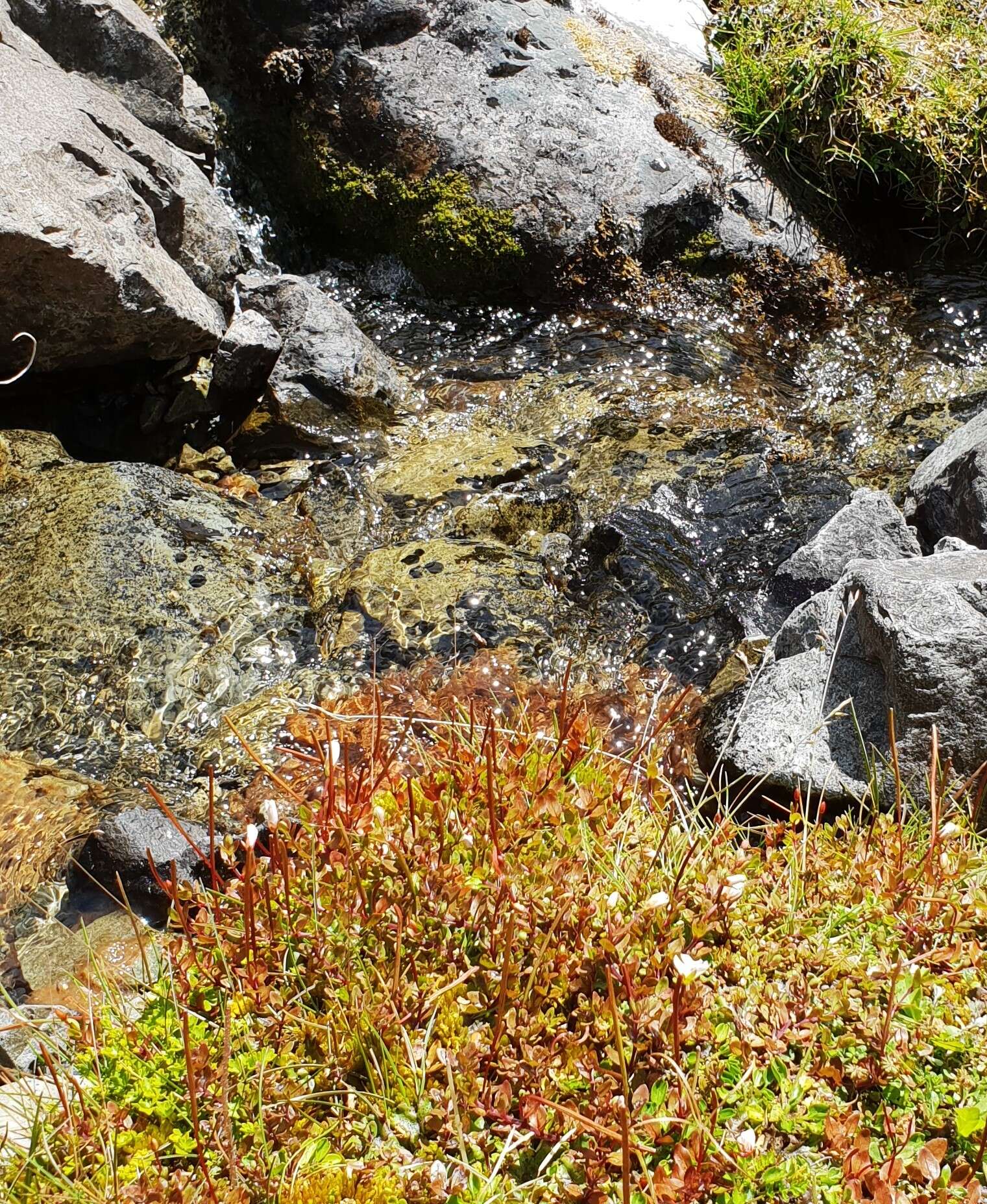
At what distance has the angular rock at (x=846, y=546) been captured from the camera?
4992 mm

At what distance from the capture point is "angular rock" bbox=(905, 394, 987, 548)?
16.6 ft

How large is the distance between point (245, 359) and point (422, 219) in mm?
2469

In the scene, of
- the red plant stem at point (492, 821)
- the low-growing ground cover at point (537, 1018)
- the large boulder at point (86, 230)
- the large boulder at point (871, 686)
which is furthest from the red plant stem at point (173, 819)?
the large boulder at point (86, 230)

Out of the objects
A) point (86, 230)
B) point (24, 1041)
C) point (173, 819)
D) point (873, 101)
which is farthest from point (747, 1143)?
point (873, 101)

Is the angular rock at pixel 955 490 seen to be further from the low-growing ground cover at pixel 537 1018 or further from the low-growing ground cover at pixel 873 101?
the low-growing ground cover at pixel 873 101

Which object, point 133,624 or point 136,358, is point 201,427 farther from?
point 133,624

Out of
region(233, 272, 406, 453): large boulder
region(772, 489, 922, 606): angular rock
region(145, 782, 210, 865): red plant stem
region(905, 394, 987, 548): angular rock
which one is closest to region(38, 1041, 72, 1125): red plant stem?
region(145, 782, 210, 865): red plant stem

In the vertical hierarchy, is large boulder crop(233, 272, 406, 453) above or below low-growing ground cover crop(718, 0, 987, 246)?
below

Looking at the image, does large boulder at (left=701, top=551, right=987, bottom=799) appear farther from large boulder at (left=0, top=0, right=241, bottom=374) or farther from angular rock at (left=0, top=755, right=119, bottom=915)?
large boulder at (left=0, top=0, right=241, bottom=374)

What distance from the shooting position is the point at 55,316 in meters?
5.67

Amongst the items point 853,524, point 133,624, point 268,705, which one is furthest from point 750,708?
point 133,624

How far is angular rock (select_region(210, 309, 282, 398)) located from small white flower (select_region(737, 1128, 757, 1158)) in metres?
5.83

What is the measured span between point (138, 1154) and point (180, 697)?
2.80 metres

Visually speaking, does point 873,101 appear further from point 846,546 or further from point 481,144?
point 846,546
